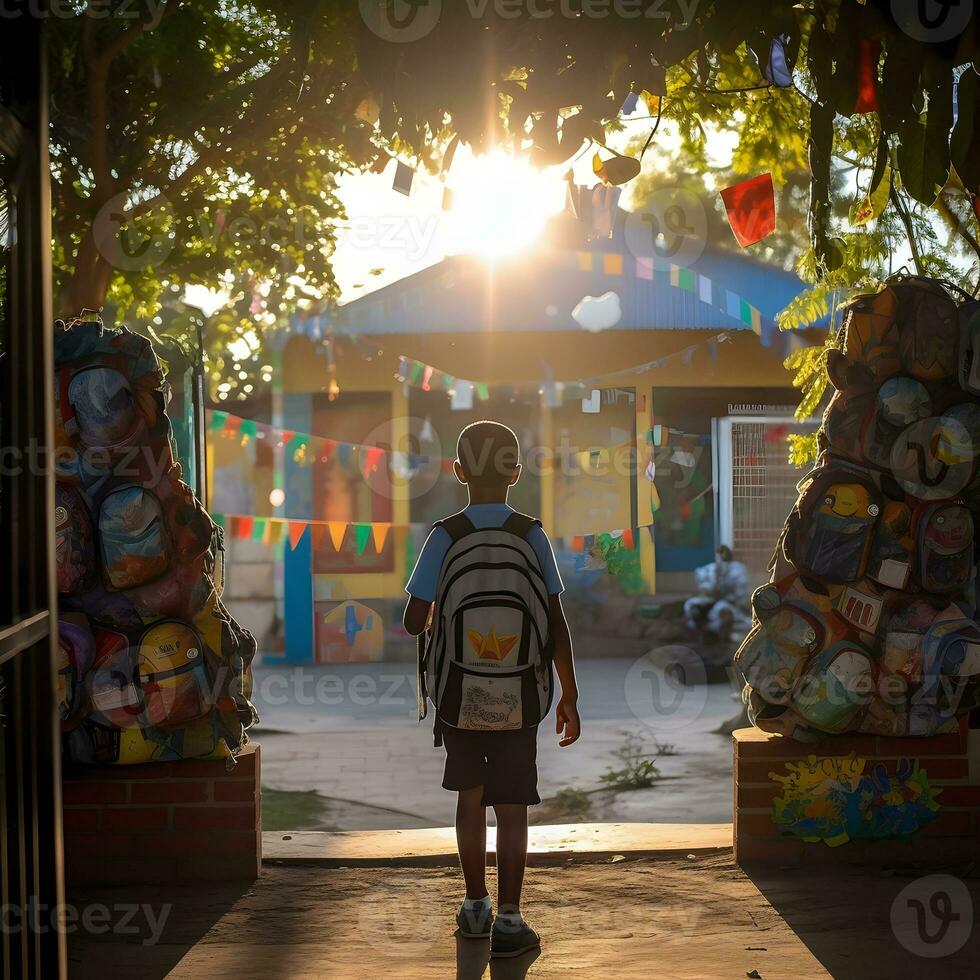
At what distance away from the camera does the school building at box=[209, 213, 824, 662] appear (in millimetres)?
16719

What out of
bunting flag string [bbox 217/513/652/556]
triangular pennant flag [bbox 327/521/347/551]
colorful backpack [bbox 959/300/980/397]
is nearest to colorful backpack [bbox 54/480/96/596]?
colorful backpack [bbox 959/300/980/397]

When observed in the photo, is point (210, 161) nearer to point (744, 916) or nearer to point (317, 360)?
point (744, 916)

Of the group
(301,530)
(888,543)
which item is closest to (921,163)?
(888,543)

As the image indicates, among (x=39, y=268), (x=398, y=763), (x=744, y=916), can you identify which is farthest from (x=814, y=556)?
(x=398, y=763)

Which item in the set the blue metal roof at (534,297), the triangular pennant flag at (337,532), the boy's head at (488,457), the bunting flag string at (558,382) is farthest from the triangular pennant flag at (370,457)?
the boy's head at (488,457)

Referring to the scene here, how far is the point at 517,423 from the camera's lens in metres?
17.7

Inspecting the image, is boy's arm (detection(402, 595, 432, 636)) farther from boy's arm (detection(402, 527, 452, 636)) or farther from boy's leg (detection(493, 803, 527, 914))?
boy's leg (detection(493, 803, 527, 914))

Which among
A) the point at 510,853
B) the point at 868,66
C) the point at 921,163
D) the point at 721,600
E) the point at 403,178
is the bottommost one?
the point at 721,600

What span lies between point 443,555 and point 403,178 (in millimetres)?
3441

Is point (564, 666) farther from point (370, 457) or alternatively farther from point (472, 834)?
point (370, 457)

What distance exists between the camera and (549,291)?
1675 centimetres

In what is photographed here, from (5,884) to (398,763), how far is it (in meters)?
7.85

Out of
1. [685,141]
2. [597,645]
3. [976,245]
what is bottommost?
[597,645]

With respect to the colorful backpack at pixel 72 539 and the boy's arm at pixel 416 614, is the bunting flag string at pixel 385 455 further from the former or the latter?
the boy's arm at pixel 416 614
